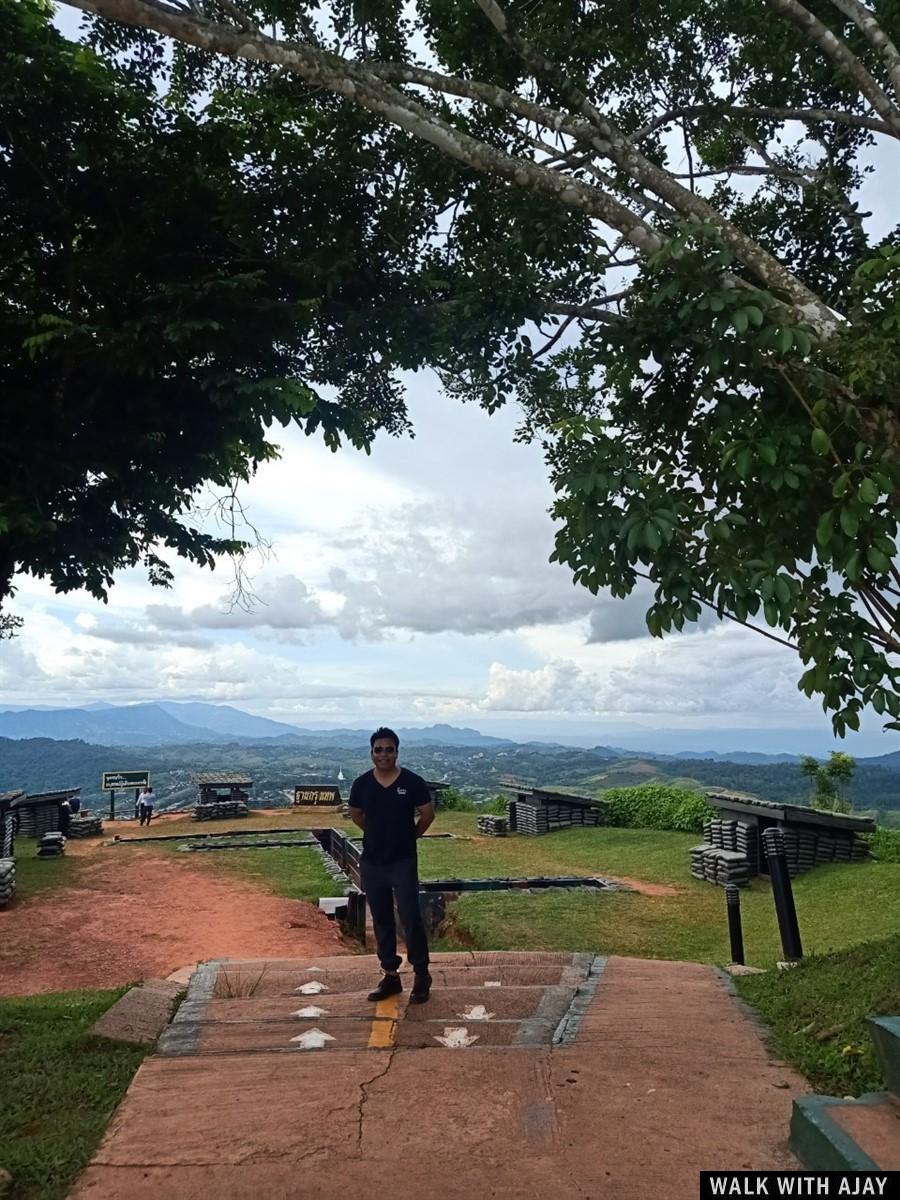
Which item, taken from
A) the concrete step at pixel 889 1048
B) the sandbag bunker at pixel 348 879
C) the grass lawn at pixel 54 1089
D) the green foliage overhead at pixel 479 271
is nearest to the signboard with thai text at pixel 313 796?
the sandbag bunker at pixel 348 879

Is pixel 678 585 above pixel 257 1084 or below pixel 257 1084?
above

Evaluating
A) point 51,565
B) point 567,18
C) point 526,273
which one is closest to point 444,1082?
point 51,565

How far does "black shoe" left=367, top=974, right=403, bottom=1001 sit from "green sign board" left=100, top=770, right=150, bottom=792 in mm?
24926

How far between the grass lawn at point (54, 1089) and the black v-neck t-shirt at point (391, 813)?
1.99 metres

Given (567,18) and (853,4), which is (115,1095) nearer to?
(853,4)

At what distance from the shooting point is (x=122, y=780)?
28.3 metres

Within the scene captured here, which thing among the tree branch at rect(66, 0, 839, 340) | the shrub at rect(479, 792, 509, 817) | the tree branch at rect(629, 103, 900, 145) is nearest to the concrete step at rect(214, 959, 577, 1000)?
the tree branch at rect(66, 0, 839, 340)

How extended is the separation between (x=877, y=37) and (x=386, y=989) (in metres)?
8.44

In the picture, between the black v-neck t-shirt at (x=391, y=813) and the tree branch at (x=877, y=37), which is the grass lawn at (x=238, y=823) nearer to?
the black v-neck t-shirt at (x=391, y=813)

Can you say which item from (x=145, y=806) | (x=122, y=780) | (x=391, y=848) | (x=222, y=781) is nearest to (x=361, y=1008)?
(x=391, y=848)

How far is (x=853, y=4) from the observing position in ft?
20.7

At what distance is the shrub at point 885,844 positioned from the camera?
53.3 feet

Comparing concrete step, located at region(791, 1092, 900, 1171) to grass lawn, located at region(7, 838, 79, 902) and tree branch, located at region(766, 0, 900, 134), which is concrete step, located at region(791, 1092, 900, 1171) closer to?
tree branch, located at region(766, 0, 900, 134)

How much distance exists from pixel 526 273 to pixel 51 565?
5.58 m
